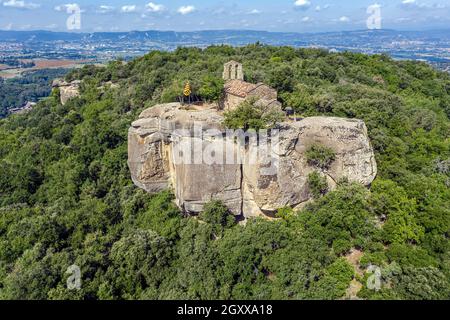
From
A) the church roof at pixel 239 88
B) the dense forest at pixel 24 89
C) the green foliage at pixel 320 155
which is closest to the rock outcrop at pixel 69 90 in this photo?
the church roof at pixel 239 88

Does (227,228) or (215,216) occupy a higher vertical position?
(215,216)

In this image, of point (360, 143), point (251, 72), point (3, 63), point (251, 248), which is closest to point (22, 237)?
point (251, 248)

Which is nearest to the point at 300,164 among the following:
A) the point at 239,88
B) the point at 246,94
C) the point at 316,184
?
the point at 316,184

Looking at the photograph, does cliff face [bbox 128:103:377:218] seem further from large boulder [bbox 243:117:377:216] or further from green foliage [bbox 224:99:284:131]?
green foliage [bbox 224:99:284:131]

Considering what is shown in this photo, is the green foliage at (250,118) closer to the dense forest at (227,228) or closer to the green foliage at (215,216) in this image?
the green foliage at (215,216)

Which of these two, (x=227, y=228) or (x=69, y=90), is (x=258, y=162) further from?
(x=69, y=90)

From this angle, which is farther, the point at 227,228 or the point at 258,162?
the point at 227,228
